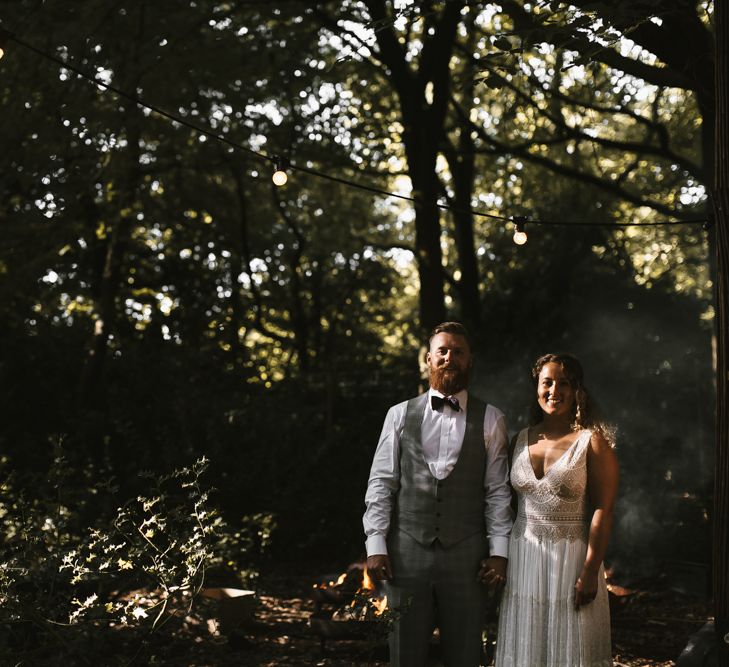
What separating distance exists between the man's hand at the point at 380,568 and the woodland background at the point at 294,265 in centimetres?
250

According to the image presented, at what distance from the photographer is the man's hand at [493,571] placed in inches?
142

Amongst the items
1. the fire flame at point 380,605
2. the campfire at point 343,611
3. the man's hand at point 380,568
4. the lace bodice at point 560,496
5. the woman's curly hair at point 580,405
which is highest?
the woman's curly hair at point 580,405

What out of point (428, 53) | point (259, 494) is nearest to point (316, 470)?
point (259, 494)

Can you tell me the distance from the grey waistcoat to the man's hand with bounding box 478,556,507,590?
0.43ft

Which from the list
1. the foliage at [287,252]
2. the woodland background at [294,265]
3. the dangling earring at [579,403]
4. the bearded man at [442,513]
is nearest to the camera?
the bearded man at [442,513]

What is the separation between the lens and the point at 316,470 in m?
10.5

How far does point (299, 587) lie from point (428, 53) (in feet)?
17.7

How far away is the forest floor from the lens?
5738 mm

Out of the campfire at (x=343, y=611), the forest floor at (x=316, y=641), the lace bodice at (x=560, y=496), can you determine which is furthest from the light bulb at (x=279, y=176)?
the forest floor at (x=316, y=641)

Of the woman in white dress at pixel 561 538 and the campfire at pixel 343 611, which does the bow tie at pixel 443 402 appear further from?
the campfire at pixel 343 611

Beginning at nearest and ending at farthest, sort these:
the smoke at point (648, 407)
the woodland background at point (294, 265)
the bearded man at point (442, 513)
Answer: the bearded man at point (442, 513) → the woodland background at point (294, 265) → the smoke at point (648, 407)

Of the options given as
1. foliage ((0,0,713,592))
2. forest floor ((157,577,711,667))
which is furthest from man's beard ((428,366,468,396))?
foliage ((0,0,713,592))

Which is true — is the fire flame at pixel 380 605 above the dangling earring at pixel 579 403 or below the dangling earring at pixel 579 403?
below

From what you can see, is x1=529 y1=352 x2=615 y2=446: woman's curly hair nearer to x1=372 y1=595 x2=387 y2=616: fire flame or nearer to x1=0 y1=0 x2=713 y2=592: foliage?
x1=372 y1=595 x2=387 y2=616: fire flame
